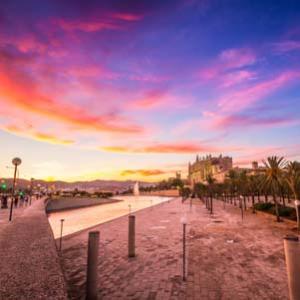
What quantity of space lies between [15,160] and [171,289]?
941 inches

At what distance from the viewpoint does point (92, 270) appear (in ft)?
22.9

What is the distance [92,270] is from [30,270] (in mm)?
2879

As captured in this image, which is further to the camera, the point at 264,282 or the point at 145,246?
the point at 145,246

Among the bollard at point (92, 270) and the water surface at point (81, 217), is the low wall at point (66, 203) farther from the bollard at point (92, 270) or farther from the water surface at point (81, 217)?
the bollard at point (92, 270)

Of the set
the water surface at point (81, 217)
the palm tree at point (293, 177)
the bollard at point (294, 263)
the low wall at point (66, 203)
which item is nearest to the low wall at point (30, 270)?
the bollard at point (294, 263)

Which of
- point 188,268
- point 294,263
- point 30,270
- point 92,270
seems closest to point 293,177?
point 188,268

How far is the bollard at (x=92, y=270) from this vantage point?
270 inches

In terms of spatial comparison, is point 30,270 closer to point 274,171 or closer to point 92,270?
point 92,270

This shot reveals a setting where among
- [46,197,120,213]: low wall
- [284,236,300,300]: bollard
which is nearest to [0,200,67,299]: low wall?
[284,236,300,300]: bollard

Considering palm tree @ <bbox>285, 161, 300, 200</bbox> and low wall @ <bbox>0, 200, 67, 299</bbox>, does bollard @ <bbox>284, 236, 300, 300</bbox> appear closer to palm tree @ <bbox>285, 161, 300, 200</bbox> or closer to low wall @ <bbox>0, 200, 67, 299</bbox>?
low wall @ <bbox>0, 200, 67, 299</bbox>

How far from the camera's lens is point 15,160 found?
84.5 ft

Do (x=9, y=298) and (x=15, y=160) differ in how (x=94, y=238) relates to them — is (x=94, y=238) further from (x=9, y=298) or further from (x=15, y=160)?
(x=15, y=160)

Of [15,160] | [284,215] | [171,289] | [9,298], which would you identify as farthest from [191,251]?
[15,160]

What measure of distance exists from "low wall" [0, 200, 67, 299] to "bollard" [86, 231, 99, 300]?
69 cm
